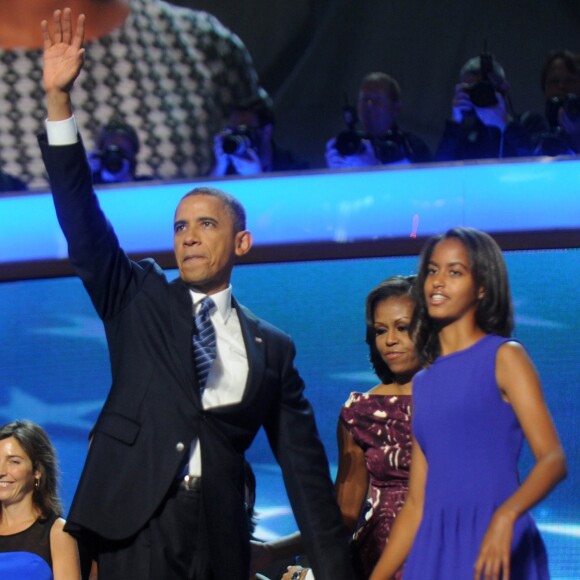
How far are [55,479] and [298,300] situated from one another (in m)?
1.21

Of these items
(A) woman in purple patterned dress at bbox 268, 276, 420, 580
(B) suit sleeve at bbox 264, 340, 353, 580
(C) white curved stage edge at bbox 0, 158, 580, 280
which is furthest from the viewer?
(C) white curved stage edge at bbox 0, 158, 580, 280

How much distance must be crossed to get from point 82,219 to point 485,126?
211 cm

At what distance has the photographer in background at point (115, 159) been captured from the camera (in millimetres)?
4160

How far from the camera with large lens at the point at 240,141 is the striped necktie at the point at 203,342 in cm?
186

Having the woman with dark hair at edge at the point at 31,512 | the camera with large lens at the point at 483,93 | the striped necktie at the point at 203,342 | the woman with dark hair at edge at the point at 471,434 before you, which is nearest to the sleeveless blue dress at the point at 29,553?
the woman with dark hair at edge at the point at 31,512

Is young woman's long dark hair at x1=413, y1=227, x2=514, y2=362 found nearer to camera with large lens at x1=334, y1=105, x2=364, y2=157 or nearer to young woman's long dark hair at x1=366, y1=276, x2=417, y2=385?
young woman's long dark hair at x1=366, y1=276, x2=417, y2=385

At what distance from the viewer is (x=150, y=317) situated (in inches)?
91.6

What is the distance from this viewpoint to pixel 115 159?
4.16 metres

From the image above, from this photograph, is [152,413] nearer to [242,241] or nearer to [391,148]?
[242,241]

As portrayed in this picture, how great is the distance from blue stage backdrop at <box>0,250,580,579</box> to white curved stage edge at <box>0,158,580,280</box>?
0.08 metres

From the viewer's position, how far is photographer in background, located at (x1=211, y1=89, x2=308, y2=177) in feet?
13.7

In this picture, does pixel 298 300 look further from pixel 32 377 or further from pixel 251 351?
pixel 251 351

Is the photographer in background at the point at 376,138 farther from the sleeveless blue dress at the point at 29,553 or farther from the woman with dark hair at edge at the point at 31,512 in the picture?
the sleeveless blue dress at the point at 29,553

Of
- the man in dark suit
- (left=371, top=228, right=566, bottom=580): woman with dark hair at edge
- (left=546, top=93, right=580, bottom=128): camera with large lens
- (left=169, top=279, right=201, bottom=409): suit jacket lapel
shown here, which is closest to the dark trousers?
the man in dark suit
